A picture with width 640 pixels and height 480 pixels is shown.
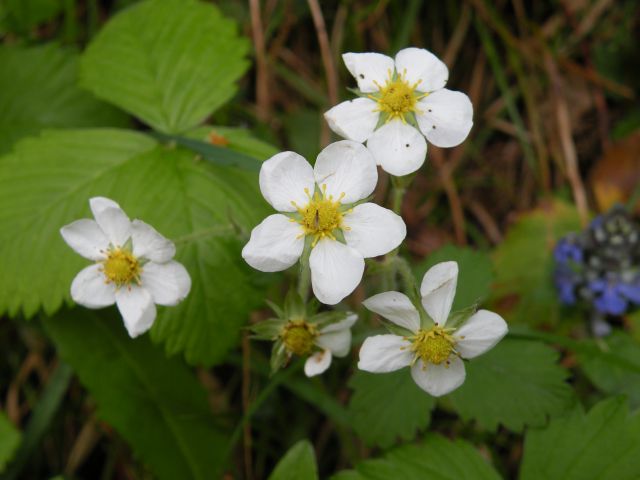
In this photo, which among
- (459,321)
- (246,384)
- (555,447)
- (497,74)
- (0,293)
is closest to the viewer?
(459,321)

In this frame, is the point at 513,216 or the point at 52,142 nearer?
the point at 52,142

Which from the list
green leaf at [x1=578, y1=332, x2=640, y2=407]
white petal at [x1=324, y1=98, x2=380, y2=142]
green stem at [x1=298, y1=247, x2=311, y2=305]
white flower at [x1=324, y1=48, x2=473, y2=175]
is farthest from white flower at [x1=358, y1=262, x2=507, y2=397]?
green leaf at [x1=578, y1=332, x2=640, y2=407]

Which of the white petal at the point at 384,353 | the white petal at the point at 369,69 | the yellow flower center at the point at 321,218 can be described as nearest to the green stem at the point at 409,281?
the white petal at the point at 384,353

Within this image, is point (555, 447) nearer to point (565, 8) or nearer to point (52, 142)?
point (52, 142)

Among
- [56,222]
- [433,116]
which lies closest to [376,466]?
[433,116]

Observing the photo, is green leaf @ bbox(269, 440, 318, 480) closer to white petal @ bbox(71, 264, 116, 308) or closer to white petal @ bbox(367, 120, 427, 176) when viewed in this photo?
white petal @ bbox(71, 264, 116, 308)

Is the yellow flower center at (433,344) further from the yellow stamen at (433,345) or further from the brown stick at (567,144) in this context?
the brown stick at (567,144)
